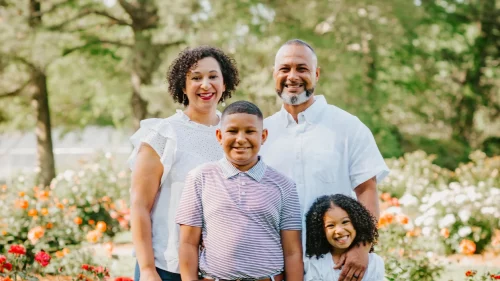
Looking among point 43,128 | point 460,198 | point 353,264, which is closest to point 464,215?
point 460,198

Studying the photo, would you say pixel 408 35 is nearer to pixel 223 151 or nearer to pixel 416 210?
pixel 416 210

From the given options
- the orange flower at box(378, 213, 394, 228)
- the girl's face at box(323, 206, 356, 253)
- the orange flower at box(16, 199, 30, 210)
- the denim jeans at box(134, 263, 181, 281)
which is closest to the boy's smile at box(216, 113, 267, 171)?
the girl's face at box(323, 206, 356, 253)

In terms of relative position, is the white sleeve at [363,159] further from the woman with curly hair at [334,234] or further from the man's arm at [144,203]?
the man's arm at [144,203]

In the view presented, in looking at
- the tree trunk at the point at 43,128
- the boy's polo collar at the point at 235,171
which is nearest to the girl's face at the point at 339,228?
the boy's polo collar at the point at 235,171

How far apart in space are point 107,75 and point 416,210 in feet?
35.9

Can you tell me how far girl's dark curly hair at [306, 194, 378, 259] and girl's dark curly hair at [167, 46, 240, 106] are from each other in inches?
30.5

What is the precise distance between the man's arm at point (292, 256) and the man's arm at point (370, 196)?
0.51 m

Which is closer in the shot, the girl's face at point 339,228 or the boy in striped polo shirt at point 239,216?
the boy in striped polo shirt at point 239,216

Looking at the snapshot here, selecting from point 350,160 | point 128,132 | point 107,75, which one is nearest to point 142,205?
point 350,160

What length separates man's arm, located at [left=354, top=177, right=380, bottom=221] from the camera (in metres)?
2.94

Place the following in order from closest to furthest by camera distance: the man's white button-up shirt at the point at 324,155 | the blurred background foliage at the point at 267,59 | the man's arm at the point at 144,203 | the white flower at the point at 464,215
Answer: the man's arm at the point at 144,203, the man's white button-up shirt at the point at 324,155, the white flower at the point at 464,215, the blurred background foliage at the point at 267,59

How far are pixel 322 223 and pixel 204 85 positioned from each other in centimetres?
83

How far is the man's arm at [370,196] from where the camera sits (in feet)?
9.64

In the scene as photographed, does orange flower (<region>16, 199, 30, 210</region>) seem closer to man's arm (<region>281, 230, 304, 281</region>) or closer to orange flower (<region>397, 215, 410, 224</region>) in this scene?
orange flower (<region>397, 215, 410, 224</region>)
